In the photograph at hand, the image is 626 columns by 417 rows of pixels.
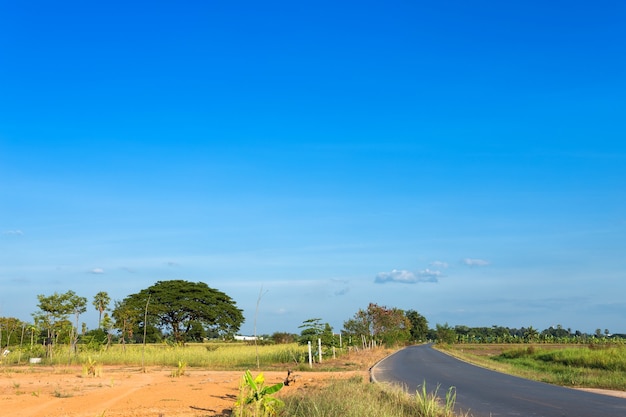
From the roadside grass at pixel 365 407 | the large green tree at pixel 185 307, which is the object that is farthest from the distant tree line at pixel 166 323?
Result: the roadside grass at pixel 365 407

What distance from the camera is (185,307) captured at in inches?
2366

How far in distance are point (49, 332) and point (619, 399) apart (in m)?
35.0

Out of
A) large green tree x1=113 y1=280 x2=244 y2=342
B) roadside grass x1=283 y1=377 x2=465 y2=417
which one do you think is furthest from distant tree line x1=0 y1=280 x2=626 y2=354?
roadside grass x1=283 y1=377 x2=465 y2=417

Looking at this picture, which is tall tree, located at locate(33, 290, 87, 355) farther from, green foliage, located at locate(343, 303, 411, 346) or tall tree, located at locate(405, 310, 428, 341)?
tall tree, located at locate(405, 310, 428, 341)

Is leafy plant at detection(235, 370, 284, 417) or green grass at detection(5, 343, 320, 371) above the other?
leafy plant at detection(235, 370, 284, 417)

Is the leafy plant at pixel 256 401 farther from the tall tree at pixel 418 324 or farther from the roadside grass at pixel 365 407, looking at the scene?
the tall tree at pixel 418 324

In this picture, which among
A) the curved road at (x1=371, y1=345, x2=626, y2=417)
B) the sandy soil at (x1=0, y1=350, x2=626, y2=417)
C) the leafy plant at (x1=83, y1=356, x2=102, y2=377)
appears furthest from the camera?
the leafy plant at (x1=83, y1=356, x2=102, y2=377)

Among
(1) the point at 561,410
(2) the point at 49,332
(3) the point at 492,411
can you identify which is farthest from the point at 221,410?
(2) the point at 49,332

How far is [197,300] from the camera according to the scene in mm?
61406

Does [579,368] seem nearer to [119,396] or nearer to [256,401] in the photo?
[119,396]

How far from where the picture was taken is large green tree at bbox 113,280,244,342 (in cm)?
5903

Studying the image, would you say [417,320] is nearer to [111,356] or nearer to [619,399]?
[111,356]

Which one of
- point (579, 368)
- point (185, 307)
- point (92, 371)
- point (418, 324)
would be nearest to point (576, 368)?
point (579, 368)

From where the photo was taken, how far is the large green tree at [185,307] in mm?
59031
